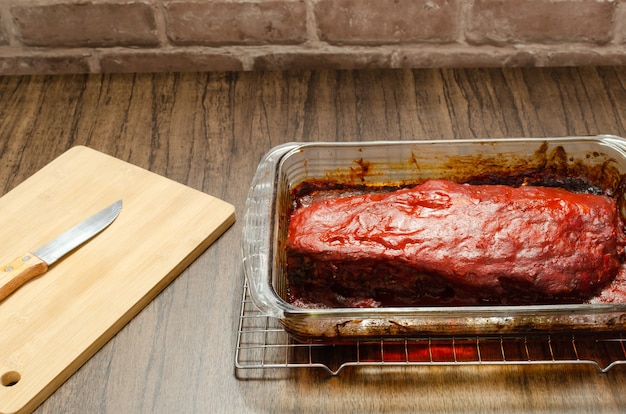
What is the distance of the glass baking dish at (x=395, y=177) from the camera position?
0.98 metres

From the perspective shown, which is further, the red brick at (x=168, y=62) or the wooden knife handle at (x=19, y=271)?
the red brick at (x=168, y=62)

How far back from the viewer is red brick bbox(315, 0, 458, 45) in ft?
5.51

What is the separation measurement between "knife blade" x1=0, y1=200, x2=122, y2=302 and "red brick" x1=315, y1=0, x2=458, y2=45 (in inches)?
30.8

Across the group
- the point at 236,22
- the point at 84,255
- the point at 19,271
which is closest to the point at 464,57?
the point at 236,22

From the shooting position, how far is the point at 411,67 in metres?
→ 1.80

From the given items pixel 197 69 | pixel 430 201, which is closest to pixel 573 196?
pixel 430 201

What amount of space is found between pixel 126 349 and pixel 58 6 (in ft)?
3.57

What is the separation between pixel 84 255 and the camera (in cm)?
120

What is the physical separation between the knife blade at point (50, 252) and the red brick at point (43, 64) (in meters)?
0.72

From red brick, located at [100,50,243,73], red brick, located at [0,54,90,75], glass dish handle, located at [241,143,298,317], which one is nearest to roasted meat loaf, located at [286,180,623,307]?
glass dish handle, located at [241,143,298,317]

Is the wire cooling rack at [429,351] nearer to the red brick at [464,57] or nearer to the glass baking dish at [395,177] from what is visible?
the glass baking dish at [395,177]

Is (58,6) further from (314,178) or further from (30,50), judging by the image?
(314,178)

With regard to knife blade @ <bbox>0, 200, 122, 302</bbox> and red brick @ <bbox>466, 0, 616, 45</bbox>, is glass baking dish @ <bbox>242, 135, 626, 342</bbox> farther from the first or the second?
red brick @ <bbox>466, 0, 616, 45</bbox>

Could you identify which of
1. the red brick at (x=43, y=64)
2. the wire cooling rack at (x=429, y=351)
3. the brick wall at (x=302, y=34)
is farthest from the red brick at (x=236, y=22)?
the wire cooling rack at (x=429, y=351)
